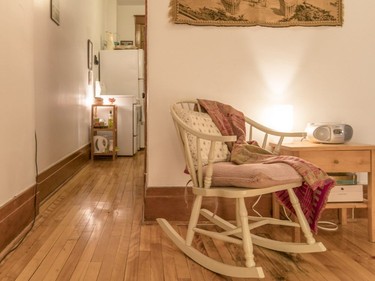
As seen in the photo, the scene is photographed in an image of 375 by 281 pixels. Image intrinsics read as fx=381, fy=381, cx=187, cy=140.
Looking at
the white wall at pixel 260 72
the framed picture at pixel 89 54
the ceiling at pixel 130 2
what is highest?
the ceiling at pixel 130 2

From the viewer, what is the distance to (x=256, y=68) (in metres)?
2.52

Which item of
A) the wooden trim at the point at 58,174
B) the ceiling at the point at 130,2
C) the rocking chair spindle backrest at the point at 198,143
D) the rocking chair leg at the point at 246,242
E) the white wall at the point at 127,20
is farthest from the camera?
the white wall at the point at 127,20

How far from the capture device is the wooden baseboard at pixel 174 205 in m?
2.46

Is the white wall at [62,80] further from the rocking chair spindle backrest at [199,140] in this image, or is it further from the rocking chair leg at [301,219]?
the rocking chair leg at [301,219]

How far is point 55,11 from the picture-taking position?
3.68m

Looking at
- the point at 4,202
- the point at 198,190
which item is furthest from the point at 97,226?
the point at 198,190

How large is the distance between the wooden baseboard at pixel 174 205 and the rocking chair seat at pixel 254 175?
0.75 meters

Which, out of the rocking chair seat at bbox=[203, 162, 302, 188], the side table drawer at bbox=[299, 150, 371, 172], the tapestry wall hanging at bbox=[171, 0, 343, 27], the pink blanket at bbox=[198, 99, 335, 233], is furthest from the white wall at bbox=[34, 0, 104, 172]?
the side table drawer at bbox=[299, 150, 371, 172]

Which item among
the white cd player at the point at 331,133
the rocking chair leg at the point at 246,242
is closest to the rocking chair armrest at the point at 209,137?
the rocking chair leg at the point at 246,242

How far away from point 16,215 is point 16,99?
0.66 meters

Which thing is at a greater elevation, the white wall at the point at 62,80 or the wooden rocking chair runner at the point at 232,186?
the white wall at the point at 62,80

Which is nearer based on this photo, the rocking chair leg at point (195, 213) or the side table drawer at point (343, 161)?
the rocking chair leg at point (195, 213)

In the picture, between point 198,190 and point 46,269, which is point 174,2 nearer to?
point 198,190

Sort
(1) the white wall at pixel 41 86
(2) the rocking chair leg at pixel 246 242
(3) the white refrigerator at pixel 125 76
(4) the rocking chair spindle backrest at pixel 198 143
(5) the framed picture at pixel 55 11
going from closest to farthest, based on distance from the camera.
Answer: (2) the rocking chair leg at pixel 246 242, (4) the rocking chair spindle backrest at pixel 198 143, (1) the white wall at pixel 41 86, (5) the framed picture at pixel 55 11, (3) the white refrigerator at pixel 125 76
